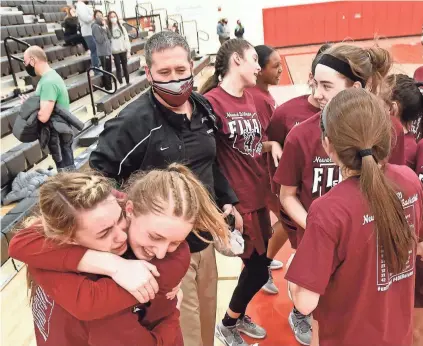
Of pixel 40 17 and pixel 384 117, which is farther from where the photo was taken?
pixel 40 17

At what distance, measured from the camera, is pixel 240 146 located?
7.10 ft

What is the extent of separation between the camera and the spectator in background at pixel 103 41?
7375mm

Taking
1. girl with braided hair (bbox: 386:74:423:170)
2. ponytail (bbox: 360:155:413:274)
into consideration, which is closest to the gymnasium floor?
girl with braided hair (bbox: 386:74:423:170)

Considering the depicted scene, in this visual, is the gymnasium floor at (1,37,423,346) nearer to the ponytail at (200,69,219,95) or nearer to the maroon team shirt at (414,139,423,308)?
the maroon team shirt at (414,139,423,308)

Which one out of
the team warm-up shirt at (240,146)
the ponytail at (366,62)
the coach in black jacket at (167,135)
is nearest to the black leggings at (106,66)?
the team warm-up shirt at (240,146)

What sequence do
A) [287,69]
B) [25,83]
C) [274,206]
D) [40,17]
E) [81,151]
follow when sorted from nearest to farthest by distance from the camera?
[274,206], [81,151], [25,83], [40,17], [287,69]

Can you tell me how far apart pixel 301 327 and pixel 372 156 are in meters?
1.57

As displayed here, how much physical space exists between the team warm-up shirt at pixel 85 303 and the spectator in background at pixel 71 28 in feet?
28.2

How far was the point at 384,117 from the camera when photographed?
1.18 metres

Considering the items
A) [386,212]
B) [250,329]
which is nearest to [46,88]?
[250,329]

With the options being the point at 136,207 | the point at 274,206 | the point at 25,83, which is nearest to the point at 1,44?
the point at 25,83

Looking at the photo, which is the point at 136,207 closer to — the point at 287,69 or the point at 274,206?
the point at 274,206

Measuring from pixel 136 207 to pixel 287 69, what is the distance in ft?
37.9

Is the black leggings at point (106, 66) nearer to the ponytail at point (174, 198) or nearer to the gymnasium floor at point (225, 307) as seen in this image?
the gymnasium floor at point (225, 307)
